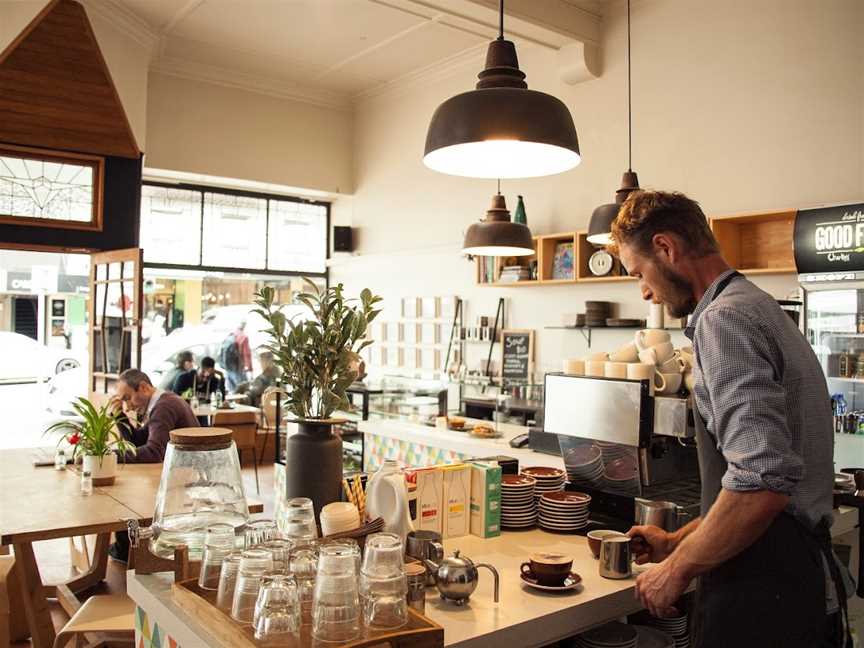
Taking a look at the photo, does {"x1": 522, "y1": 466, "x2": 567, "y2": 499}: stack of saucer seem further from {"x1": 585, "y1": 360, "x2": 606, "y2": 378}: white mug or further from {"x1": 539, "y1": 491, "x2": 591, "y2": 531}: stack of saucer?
{"x1": 585, "y1": 360, "x2": 606, "y2": 378}: white mug

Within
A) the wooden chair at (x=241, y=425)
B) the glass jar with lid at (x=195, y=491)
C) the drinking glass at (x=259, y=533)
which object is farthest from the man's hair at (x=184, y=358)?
the drinking glass at (x=259, y=533)

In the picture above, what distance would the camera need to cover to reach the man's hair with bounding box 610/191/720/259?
1863 millimetres

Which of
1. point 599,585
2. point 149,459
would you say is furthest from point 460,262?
point 599,585

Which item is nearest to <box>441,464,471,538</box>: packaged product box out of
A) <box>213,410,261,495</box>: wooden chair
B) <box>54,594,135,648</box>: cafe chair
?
<box>54,594,135,648</box>: cafe chair

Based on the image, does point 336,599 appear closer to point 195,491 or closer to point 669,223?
point 195,491

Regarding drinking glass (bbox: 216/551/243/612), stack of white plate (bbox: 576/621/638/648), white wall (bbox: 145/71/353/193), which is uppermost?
white wall (bbox: 145/71/353/193)

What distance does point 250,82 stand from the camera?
8984mm

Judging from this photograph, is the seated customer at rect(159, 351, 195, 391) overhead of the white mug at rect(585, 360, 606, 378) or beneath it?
beneath

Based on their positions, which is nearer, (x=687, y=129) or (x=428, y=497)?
(x=428, y=497)

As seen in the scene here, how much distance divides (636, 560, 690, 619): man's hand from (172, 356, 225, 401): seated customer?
732 centimetres

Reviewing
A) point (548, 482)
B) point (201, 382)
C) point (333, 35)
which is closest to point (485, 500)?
point (548, 482)

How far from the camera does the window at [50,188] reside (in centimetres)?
668

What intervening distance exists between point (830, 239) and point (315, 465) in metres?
3.50

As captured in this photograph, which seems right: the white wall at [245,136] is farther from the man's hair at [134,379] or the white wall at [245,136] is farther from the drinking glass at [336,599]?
the drinking glass at [336,599]
